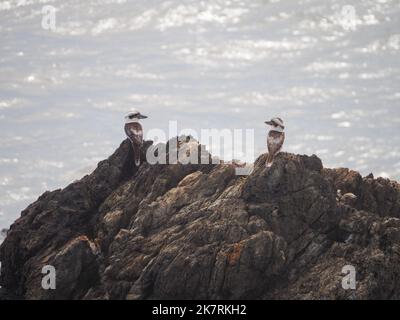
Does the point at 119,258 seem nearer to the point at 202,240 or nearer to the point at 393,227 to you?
the point at 202,240

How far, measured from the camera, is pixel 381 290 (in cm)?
8381

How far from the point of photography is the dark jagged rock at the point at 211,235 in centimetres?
8619

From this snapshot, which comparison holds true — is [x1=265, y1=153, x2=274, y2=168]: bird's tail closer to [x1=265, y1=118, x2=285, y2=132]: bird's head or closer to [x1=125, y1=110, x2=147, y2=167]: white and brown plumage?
[x1=265, y1=118, x2=285, y2=132]: bird's head

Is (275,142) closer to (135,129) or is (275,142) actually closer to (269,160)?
(269,160)

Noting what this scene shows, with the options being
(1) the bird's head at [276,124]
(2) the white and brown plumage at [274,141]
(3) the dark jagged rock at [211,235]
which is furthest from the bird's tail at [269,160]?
(1) the bird's head at [276,124]

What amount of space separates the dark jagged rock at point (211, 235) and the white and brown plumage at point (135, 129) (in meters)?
2.92

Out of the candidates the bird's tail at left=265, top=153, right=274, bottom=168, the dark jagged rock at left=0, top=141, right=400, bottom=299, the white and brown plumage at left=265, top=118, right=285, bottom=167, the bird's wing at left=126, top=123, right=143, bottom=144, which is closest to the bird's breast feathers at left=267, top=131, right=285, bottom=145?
the white and brown plumage at left=265, top=118, right=285, bottom=167

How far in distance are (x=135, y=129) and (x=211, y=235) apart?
1975 cm

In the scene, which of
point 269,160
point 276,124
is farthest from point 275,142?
point 276,124

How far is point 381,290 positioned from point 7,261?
44.5 m

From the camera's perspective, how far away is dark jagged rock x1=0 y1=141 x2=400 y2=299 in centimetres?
8619

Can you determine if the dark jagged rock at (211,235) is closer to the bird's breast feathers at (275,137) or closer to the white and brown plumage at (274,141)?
the white and brown plumage at (274,141)
